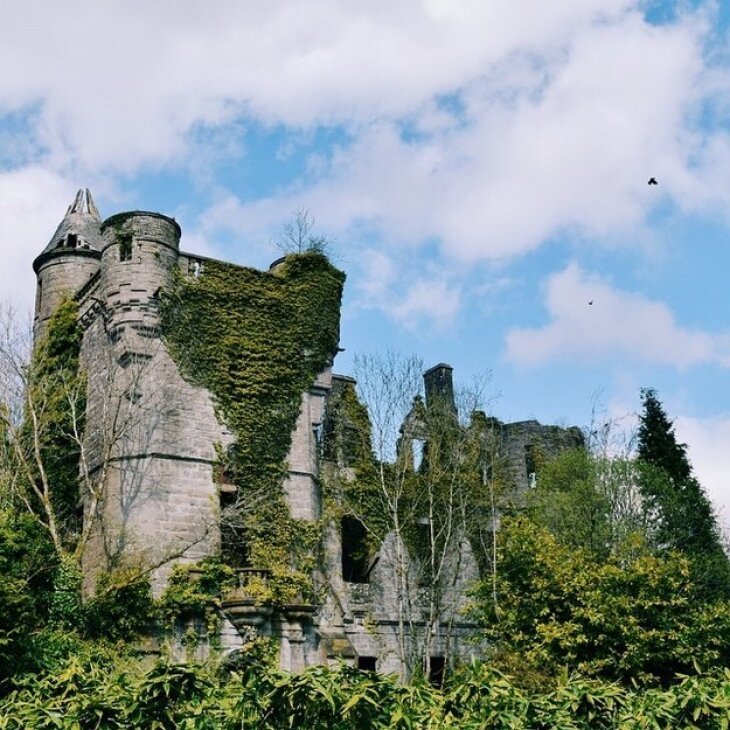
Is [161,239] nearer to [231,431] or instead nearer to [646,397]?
[231,431]

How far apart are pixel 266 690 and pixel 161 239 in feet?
58.7

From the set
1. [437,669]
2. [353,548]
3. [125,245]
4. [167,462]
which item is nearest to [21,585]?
[167,462]

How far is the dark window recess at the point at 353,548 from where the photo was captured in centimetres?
2605

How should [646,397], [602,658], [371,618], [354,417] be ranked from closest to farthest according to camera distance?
[602,658]
[371,618]
[354,417]
[646,397]

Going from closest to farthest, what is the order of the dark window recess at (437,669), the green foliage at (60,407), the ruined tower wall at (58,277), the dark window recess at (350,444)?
the green foliage at (60,407) → the dark window recess at (437,669) → the dark window recess at (350,444) → the ruined tower wall at (58,277)

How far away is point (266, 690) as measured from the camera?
6551mm

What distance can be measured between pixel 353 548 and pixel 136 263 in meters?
10.5

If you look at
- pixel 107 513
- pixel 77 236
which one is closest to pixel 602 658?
pixel 107 513

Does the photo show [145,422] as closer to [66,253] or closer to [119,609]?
[119,609]

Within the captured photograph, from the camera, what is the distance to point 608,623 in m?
18.1

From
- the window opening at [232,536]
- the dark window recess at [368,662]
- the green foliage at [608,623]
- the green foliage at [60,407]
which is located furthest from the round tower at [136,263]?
the green foliage at [608,623]

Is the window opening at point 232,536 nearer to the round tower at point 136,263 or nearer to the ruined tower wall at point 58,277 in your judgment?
Result: the round tower at point 136,263

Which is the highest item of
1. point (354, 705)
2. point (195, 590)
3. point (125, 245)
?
point (125, 245)

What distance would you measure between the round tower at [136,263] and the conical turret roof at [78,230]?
4.73 m
